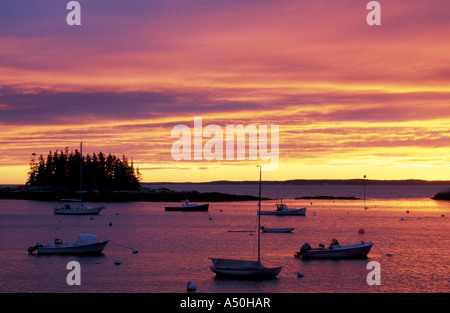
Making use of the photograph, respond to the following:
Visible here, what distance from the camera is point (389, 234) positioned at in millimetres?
95750

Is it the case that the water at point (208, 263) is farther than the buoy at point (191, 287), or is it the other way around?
the water at point (208, 263)

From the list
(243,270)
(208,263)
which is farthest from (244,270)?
(208,263)

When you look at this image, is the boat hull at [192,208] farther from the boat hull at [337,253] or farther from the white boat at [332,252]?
the white boat at [332,252]

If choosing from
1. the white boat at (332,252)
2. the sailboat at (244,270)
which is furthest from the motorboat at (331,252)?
the sailboat at (244,270)

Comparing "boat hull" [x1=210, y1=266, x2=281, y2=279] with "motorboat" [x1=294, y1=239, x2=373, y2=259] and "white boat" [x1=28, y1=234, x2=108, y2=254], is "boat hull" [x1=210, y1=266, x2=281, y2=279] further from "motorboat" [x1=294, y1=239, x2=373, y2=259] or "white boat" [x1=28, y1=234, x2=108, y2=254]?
"white boat" [x1=28, y1=234, x2=108, y2=254]

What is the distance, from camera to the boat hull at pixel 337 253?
58.2 meters

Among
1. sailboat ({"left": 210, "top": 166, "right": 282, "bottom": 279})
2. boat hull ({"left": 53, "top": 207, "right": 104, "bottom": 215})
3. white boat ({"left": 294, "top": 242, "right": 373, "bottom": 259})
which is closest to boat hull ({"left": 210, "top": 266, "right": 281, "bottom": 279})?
sailboat ({"left": 210, "top": 166, "right": 282, "bottom": 279})

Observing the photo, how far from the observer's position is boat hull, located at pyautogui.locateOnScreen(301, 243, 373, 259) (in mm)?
58188

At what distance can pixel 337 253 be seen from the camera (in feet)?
193

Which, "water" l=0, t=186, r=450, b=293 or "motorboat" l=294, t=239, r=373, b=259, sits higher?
"motorboat" l=294, t=239, r=373, b=259
